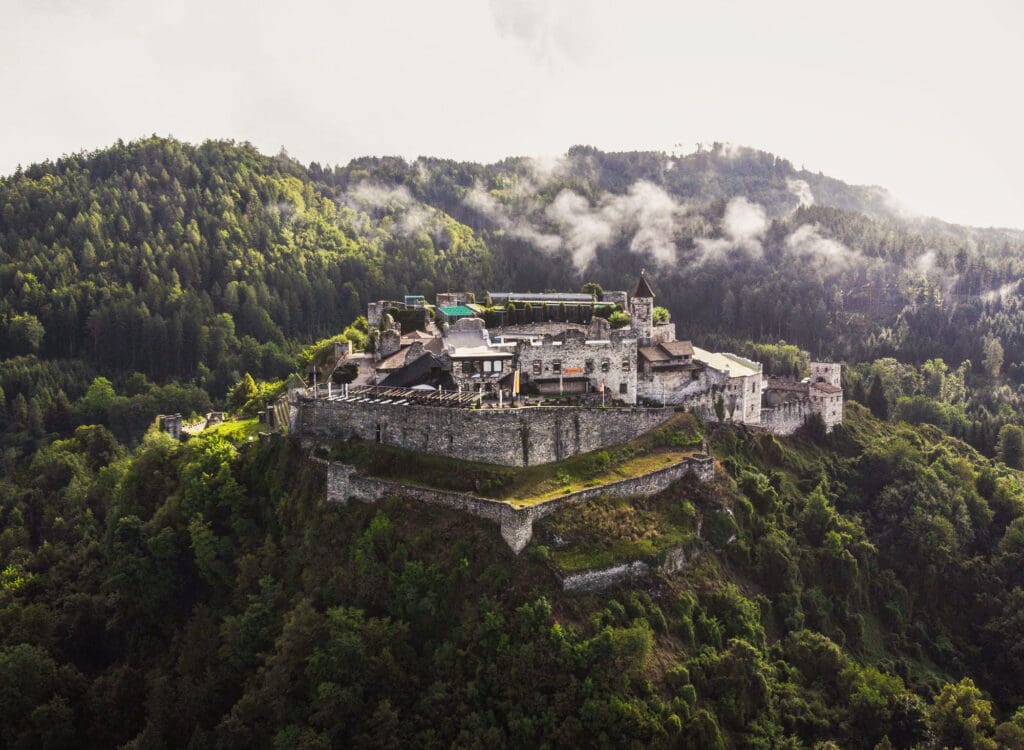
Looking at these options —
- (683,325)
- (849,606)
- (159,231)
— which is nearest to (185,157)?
(159,231)

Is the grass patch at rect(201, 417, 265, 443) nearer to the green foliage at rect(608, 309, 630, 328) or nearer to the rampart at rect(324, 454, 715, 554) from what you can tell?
the rampart at rect(324, 454, 715, 554)

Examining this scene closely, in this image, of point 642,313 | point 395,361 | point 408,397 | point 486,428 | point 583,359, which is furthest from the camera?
point 642,313

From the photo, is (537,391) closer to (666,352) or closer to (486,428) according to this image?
(486,428)

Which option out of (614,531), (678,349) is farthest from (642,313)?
(614,531)

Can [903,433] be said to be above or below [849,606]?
above

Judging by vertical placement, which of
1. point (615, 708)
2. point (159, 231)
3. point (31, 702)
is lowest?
point (31, 702)

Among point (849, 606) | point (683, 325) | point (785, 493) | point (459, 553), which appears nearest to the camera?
point (459, 553)

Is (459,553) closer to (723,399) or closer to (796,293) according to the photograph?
(723,399)

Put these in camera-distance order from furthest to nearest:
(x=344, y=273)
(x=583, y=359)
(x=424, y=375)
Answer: (x=344, y=273), (x=583, y=359), (x=424, y=375)
